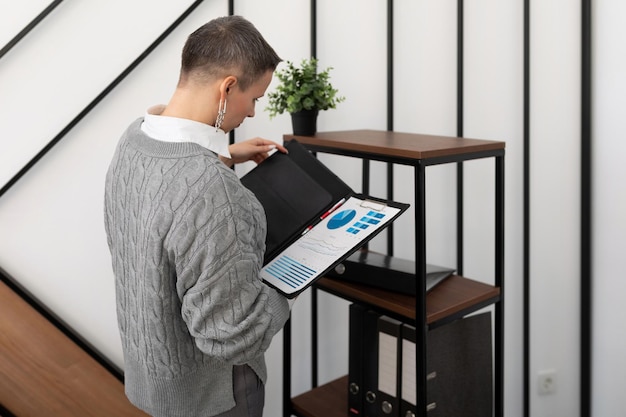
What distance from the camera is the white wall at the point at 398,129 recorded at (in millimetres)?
1644

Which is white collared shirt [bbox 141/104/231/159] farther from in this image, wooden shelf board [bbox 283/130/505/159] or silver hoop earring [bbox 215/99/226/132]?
wooden shelf board [bbox 283/130/505/159]

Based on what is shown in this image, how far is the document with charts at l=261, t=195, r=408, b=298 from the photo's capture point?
1182 millimetres

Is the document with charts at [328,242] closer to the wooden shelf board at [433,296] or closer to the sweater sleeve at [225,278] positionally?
the sweater sleeve at [225,278]

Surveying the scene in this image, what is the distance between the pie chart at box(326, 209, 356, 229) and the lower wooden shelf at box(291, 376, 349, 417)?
60cm

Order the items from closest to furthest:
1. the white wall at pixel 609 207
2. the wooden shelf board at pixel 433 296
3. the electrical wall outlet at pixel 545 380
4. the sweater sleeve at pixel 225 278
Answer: the sweater sleeve at pixel 225 278 < the wooden shelf board at pixel 433 296 < the white wall at pixel 609 207 < the electrical wall outlet at pixel 545 380

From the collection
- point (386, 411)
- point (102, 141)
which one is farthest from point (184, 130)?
point (386, 411)

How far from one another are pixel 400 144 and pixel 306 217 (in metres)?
0.28

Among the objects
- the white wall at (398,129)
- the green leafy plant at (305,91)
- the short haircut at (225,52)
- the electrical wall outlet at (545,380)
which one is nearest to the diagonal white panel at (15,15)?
the white wall at (398,129)

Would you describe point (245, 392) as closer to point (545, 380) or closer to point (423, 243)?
point (423, 243)

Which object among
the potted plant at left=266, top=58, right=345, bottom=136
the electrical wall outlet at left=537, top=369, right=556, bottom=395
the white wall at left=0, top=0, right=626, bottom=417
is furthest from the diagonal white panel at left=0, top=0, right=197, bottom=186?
the electrical wall outlet at left=537, top=369, right=556, bottom=395

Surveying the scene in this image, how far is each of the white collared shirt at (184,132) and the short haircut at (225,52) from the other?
0.07 metres

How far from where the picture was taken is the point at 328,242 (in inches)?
49.2

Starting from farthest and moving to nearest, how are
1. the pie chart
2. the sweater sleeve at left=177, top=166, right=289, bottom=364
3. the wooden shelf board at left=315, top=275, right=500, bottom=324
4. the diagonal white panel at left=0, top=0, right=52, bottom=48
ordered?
the diagonal white panel at left=0, top=0, right=52, bottom=48 → the wooden shelf board at left=315, top=275, right=500, bottom=324 → the pie chart → the sweater sleeve at left=177, top=166, right=289, bottom=364

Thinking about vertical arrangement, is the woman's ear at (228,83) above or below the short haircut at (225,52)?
below
